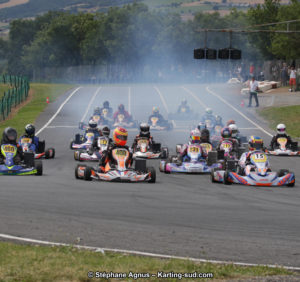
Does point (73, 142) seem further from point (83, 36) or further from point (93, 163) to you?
point (83, 36)

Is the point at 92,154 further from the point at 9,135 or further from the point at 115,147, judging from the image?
the point at 115,147

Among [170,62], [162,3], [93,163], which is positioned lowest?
[93,163]

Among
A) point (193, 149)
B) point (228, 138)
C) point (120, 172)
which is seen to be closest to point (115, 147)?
point (120, 172)

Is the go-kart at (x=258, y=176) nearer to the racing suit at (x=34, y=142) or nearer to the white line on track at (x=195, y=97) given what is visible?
the racing suit at (x=34, y=142)

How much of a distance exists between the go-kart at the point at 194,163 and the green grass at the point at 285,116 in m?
17.3

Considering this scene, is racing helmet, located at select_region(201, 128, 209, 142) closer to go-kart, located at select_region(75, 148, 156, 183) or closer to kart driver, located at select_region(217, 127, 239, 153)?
kart driver, located at select_region(217, 127, 239, 153)

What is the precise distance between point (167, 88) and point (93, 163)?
46.7 metres

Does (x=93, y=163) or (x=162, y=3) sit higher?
(x=162, y=3)

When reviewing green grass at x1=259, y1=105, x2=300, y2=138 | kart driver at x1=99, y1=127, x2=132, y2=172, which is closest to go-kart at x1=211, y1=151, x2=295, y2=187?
kart driver at x1=99, y1=127, x2=132, y2=172

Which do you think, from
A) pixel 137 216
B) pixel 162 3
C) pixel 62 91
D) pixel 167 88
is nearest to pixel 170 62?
pixel 162 3

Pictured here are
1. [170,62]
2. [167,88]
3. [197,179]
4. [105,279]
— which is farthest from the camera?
[170,62]

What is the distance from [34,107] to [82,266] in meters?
43.5

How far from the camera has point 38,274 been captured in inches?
359

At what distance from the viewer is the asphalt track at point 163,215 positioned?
35.7 feet
